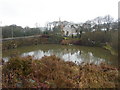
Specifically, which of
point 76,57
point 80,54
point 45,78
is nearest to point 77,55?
point 80,54

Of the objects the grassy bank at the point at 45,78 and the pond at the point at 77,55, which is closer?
the grassy bank at the point at 45,78

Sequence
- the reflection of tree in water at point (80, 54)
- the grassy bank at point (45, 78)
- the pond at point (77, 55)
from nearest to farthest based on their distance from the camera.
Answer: the grassy bank at point (45, 78)
the pond at point (77, 55)
the reflection of tree in water at point (80, 54)

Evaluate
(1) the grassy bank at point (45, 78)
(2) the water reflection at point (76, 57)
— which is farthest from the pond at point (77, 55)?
(1) the grassy bank at point (45, 78)

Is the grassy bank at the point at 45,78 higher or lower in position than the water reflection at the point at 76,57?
higher

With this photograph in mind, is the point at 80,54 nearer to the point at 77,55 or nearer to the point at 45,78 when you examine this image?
the point at 77,55

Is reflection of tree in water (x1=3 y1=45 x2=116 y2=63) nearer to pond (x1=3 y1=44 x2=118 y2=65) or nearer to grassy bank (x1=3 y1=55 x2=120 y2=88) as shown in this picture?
pond (x1=3 y1=44 x2=118 y2=65)

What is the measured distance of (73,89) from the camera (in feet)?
7.45

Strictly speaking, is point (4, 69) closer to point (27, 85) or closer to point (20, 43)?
point (27, 85)

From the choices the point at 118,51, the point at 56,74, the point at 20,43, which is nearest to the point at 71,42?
the point at 20,43

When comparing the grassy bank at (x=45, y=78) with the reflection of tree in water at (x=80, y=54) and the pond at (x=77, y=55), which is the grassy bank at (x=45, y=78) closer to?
the pond at (x=77, y=55)

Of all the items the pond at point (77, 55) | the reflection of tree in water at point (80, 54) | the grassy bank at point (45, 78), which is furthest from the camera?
the reflection of tree in water at point (80, 54)

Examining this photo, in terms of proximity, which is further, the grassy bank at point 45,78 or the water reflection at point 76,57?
the water reflection at point 76,57

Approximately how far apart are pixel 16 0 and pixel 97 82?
582 centimetres

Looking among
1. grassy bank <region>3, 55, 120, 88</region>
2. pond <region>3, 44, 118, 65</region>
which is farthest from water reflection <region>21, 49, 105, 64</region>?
grassy bank <region>3, 55, 120, 88</region>
